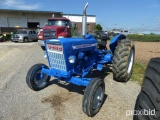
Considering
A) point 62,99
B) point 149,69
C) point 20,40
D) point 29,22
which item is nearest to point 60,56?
point 62,99

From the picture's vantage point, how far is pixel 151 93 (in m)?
2.17

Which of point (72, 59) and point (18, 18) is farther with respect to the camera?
point (18, 18)

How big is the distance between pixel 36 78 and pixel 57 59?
42.8 inches

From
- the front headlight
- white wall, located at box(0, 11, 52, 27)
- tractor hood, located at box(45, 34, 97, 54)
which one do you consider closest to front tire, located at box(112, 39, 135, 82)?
tractor hood, located at box(45, 34, 97, 54)

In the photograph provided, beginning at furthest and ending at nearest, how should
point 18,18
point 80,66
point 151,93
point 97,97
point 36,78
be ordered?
1. point 18,18
2. point 36,78
3. point 80,66
4. point 97,97
5. point 151,93

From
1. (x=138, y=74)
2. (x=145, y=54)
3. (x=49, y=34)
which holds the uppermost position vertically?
(x=49, y=34)

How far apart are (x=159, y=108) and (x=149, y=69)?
463 millimetres

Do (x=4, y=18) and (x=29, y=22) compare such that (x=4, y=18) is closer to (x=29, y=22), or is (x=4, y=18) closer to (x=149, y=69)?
(x=29, y=22)

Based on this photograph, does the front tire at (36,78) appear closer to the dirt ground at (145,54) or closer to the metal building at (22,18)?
the dirt ground at (145,54)

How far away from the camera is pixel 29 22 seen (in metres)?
38.6

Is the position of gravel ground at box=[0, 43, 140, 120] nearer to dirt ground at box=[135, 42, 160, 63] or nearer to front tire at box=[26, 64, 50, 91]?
front tire at box=[26, 64, 50, 91]

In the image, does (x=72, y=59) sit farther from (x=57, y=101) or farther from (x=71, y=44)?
(x=57, y=101)

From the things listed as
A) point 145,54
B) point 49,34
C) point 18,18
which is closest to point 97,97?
point 145,54

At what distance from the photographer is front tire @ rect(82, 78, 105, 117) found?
12.7 feet
